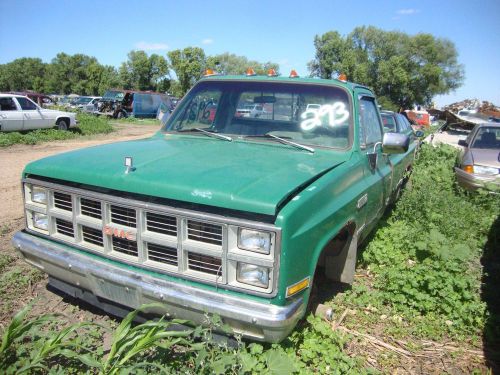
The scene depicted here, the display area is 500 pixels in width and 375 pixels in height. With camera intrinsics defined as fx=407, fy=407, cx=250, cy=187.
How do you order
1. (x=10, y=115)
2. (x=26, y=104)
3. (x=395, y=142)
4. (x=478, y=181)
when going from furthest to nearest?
(x=26, y=104) < (x=10, y=115) < (x=478, y=181) < (x=395, y=142)

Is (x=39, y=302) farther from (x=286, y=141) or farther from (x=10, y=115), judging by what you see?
(x=10, y=115)

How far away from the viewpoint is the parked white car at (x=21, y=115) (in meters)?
15.3

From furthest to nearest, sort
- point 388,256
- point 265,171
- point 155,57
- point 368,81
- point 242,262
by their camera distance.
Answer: point 155,57
point 368,81
point 388,256
point 265,171
point 242,262

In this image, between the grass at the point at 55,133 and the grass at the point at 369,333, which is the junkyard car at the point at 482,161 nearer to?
the grass at the point at 369,333

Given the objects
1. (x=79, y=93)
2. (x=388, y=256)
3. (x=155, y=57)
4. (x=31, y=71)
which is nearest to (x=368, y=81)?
(x=155, y=57)

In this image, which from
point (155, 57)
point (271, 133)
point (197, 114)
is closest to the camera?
point (271, 133)

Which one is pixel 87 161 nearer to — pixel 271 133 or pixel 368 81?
pixel 271 133

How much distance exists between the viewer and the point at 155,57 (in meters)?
57.0

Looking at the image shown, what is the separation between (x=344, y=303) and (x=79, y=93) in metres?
69.7

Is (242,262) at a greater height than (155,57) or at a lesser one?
lesser

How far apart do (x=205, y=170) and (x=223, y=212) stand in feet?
1.46

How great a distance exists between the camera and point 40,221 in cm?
321

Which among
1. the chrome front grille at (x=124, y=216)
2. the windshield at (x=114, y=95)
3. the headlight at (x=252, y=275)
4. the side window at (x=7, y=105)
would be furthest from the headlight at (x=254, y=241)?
the windshield at (x=114, y=95)

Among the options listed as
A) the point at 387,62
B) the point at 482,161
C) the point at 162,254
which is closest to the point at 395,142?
the point at 162,254
